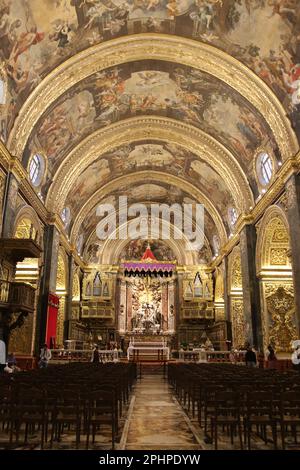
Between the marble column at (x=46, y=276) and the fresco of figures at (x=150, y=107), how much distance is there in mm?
3466

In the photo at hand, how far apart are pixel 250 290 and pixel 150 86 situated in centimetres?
1120

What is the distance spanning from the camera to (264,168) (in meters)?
18.0

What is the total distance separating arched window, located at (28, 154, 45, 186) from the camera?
17312 mm

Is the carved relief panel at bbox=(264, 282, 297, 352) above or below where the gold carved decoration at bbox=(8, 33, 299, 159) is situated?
below

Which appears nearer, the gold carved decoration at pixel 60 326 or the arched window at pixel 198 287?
the gold carved decoration at pixel 60 326

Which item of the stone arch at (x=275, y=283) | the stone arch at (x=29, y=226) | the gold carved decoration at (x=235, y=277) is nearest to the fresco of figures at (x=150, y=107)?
the stone arch at (x=29, y=226)

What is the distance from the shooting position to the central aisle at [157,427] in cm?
526

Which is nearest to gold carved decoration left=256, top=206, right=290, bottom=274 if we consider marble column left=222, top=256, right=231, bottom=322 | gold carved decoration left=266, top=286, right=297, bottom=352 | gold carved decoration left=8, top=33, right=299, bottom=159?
gold carved decoration left=266, top=286, right=297, bottom=352

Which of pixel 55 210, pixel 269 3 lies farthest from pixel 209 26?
pixel 55 210

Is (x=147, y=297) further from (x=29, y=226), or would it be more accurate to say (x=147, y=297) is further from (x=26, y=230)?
(x=29, y=226)

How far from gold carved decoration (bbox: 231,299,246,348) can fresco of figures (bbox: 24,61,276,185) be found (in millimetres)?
8944

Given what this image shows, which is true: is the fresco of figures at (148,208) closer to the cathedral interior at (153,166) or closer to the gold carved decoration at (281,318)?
the cathedral interior at (153,166)

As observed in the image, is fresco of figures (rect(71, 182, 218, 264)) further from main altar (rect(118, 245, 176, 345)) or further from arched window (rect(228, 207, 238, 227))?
arched window (rect(228, 207, 238, 227))

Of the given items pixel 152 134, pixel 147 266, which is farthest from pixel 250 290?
pixel 147 266
